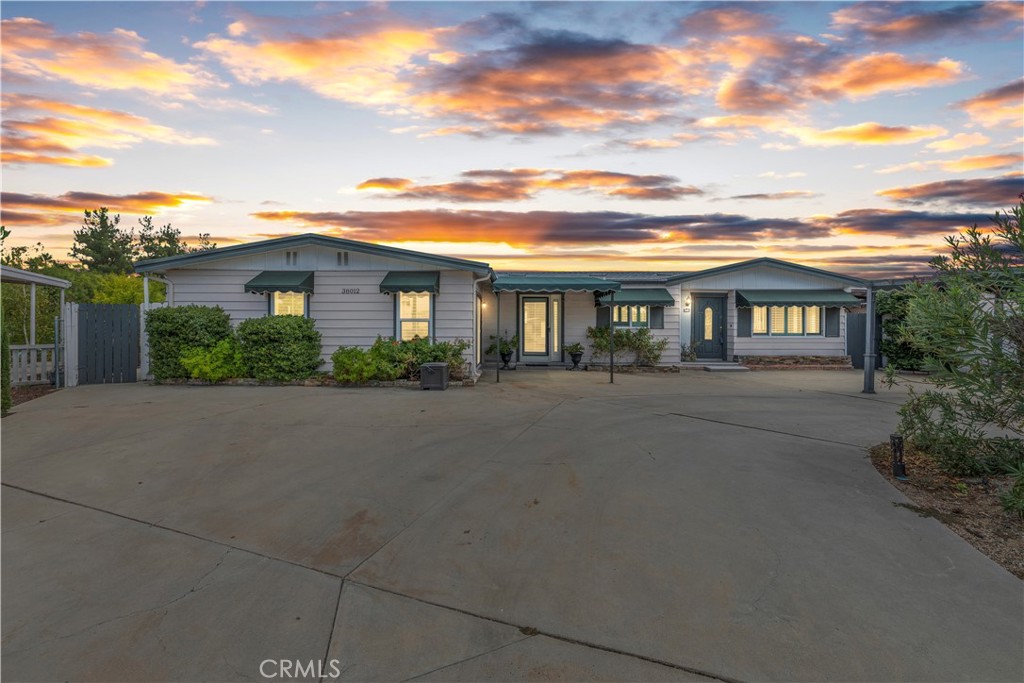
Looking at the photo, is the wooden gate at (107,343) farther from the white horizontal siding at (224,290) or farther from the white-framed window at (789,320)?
the white-framed window at (789,320)

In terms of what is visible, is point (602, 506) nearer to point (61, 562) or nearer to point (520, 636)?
point (520, 636)

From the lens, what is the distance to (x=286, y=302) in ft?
47.8

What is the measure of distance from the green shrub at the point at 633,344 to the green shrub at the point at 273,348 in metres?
9.53

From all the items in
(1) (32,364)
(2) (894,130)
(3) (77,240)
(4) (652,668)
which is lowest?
(4) (652,668)

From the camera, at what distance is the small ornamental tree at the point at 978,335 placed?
4.87 meters

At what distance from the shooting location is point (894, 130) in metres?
12.5

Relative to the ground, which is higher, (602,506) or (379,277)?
(379,277)

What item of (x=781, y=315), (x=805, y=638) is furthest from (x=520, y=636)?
(x=781, y=315)

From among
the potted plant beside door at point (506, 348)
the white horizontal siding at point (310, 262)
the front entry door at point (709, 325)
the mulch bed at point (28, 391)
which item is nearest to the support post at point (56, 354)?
the mulch bed at point (28, 391)

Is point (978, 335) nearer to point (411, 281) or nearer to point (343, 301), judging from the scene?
point (411, 281)

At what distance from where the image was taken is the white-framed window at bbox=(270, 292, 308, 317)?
47.7ft

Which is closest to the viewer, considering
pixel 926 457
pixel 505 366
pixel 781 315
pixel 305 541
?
pixel 305 541

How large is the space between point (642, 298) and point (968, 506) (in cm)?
1383

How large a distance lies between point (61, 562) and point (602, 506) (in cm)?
417
